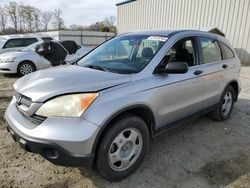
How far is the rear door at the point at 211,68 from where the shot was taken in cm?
396

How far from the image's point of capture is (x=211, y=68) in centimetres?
408

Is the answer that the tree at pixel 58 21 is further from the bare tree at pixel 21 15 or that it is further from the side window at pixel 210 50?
the side window at pixel 210 50

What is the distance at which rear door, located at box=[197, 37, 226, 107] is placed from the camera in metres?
3.96

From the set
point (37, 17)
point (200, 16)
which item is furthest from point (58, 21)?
point (200, 16)

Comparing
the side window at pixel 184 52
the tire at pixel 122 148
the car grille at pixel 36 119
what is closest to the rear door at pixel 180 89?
the side window at pixel 184 52

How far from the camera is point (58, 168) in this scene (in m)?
3.12

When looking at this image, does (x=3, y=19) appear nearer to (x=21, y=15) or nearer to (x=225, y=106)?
(x=21, y=15)

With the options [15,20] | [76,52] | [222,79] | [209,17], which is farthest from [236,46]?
[15,20]

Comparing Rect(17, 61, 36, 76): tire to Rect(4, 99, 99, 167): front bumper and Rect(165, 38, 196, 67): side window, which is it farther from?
Rect(4, 99, 99, 167): front bumper

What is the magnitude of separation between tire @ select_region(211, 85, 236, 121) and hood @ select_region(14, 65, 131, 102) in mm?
2515

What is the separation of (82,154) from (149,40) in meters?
1.96

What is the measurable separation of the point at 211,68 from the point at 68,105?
2633mm

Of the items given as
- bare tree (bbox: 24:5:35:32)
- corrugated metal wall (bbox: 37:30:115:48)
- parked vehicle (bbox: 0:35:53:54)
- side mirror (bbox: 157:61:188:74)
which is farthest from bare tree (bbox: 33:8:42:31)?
side mirror (bbox: 157:61:188:74)

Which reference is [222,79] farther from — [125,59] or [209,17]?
[209,17]
